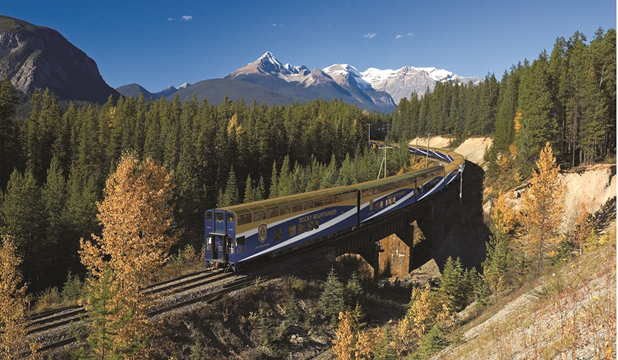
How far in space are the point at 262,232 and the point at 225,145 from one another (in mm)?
56084

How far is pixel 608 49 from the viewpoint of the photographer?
2244 inches

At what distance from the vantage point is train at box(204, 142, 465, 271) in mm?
24703

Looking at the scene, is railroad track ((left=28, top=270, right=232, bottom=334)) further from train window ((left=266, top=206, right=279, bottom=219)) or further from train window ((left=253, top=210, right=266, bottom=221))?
train window ((left=266, top=206, right=279, bottom=219))

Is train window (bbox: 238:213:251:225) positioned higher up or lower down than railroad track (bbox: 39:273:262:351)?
higher up

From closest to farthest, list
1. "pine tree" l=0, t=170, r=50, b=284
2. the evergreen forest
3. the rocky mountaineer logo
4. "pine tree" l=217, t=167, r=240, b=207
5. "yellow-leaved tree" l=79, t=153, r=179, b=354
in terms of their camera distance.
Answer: "yellow-leaved tree" l=79, t=153, r=179, b=354 < the rocky mountaineer logo < "pine tree" l=0, t=170, r=50, b=284 < the evergreen forest < "pine tree" l=217, t=167, r=240, b=207

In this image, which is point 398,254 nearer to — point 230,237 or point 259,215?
point 259,215

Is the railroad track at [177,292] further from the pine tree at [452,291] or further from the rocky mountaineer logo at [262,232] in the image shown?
the pine tree at [452,291]

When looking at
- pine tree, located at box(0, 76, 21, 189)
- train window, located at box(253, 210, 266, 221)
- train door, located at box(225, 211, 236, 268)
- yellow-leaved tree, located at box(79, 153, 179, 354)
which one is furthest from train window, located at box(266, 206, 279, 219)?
pine tree, located at box(0, 76, 21, 189)

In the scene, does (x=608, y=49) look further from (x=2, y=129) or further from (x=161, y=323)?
A: (x=2, y=129)

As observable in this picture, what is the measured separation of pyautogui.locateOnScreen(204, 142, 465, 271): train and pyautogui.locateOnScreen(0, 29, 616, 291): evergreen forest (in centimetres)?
303

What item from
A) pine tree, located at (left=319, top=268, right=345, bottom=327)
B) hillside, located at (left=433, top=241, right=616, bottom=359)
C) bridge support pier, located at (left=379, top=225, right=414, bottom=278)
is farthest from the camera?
bridge support pier, located at (left=379, top=225, right=414, bottom=278)

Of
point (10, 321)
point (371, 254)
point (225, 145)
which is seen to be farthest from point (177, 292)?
point (225, 145)

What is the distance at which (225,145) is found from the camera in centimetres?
7931

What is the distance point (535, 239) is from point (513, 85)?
6768 cm
